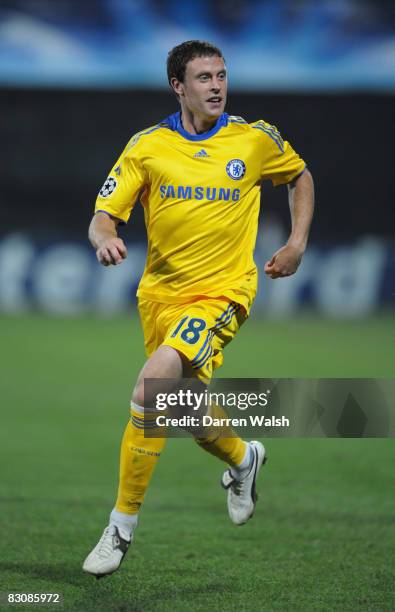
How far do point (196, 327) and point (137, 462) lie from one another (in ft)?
2.12

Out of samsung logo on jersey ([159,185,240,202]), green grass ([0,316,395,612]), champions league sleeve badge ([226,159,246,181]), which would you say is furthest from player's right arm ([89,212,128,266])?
green grass ([0,316,395,612])

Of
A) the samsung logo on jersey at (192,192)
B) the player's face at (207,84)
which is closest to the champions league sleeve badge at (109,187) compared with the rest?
the samsung logo on jersey at (192,192)

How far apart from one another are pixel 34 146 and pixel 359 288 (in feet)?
19.5

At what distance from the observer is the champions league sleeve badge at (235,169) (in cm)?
506

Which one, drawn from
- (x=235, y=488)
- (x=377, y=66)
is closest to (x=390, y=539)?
(x=235, y=488)

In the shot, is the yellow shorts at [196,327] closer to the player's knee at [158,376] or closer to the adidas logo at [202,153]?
the player's knee at [158,376]

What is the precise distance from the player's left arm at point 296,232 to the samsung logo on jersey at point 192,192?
0.37 meters

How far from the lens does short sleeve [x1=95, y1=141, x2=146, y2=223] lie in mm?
4906

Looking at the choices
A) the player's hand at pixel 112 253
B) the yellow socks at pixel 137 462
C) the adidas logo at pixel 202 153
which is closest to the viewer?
the player's hand at pixel 112 253

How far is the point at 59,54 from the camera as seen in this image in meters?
17.5

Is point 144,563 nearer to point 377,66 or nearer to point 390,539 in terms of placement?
point 390,539

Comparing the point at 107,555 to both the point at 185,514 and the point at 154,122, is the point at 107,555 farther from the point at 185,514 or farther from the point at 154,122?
the point at 154,122

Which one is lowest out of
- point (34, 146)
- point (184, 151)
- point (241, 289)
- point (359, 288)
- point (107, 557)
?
point (359, 288)

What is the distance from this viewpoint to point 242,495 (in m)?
5.46
